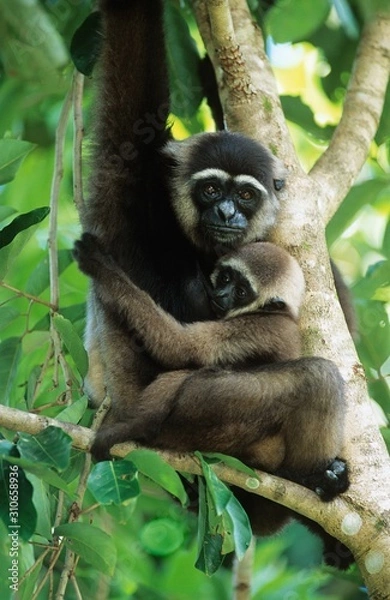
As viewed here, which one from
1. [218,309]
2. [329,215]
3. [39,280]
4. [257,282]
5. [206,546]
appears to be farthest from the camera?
[329,215]

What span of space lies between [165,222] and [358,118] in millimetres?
2038

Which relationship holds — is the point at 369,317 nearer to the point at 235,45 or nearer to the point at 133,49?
the point at 235,45

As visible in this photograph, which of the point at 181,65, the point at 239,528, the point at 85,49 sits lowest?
the point at 239,528

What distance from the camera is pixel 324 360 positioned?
16.9 ft

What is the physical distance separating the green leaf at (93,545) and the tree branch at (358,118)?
10.5 feet

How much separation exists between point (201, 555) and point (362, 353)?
2.84m

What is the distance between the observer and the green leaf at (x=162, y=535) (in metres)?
7.17

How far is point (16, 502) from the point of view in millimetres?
3877

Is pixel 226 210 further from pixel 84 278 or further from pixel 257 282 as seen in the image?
pixel 84 278

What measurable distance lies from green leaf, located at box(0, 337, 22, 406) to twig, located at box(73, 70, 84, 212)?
3.32 feet

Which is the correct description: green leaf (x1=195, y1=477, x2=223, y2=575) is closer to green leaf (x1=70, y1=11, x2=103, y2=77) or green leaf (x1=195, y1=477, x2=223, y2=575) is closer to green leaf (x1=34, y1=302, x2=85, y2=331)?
green leaf (x1=34, y1=302, x2=85, y2=331)

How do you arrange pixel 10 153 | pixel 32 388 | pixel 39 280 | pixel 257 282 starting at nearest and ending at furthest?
1. pixel 10 153
2. pixel 32 388
3. pixel 257 282
4. pixel 39 280

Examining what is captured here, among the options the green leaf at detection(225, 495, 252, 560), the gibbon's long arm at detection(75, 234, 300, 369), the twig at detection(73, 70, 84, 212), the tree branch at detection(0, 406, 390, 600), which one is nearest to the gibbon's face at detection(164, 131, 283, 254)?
the twig at detection(73, 70, 84, 212)

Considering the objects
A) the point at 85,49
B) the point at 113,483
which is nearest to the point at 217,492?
the point at 113,483
